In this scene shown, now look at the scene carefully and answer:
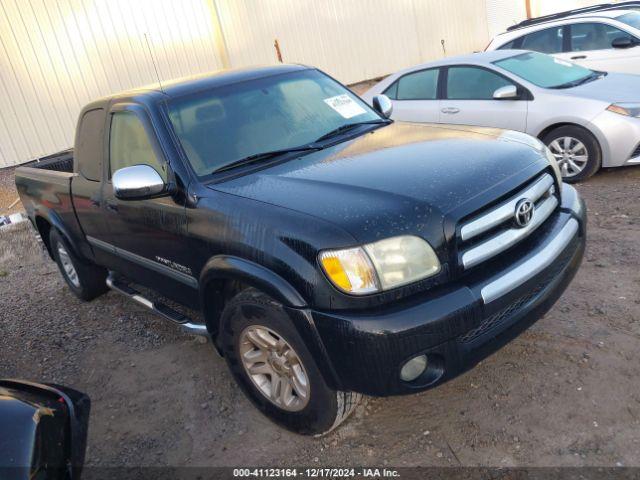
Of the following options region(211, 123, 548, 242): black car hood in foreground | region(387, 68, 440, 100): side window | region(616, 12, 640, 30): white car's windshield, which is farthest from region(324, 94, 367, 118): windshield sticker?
region(616, 12, 640, 30): white car's windshield

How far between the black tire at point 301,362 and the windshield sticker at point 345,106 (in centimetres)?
158

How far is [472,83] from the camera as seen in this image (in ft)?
21.3

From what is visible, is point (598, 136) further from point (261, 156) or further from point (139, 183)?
point (139, 183)

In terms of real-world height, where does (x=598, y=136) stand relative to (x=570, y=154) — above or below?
above

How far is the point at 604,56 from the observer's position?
7.81 metres

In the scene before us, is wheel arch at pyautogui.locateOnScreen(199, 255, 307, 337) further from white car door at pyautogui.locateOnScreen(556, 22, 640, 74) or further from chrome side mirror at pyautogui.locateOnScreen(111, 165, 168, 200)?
white car door at pyautogui.locateOnScreen(556, 22, 640, 74)

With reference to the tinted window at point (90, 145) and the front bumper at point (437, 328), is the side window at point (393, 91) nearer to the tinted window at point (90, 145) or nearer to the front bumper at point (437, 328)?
the tinted window at point (90, 145)

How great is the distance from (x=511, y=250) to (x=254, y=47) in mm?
10709

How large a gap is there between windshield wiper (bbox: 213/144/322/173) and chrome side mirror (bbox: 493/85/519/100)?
3.64 metres

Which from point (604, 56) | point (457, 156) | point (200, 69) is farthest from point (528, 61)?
point (200, 69)

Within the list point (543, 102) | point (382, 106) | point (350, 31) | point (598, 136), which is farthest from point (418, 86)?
point (350, 31)

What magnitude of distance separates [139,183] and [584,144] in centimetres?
477

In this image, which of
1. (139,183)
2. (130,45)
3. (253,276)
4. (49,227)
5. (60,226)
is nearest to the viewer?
(253,276)

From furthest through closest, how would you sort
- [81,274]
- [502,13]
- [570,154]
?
[502,13] → [570,154] → [81,274]
